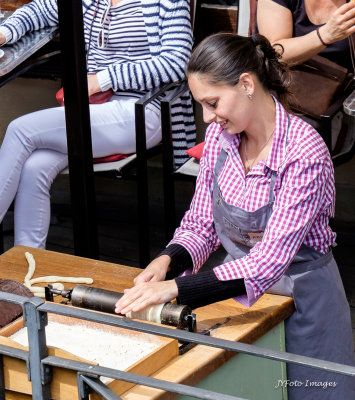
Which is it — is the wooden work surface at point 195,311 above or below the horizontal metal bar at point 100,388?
below

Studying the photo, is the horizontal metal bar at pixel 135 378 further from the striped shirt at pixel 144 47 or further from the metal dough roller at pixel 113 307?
the striped shirt at pixel 144 47

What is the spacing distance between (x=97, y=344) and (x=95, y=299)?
0.58ft

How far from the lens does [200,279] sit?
6.95ft

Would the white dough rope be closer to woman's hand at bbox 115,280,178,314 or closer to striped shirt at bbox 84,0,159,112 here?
woman's hand at bbox 115,280,178,314

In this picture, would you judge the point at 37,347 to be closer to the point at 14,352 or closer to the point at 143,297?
the point at 14,352

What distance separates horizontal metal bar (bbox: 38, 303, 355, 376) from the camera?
57.5 inches

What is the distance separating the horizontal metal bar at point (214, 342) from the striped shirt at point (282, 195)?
528mm

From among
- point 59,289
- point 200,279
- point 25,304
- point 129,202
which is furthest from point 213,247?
point 129,202

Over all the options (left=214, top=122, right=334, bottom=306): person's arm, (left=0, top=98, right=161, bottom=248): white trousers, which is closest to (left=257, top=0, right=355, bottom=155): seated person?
(left=0, top=98, right=161, bottom=248): white trousers

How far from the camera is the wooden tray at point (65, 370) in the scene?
1.75 m

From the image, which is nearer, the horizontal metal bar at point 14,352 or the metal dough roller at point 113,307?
the horizontal metal bar at point 14,352

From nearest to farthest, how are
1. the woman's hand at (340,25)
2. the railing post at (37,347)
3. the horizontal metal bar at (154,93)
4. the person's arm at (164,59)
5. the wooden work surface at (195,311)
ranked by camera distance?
1. the railing post at (37,347)
2. the wooden work surface at (195,311)
3. the woman's hand at (340,25)
4. the horizontal metal bar at (154,93)
5. the person's arm at (164,59)

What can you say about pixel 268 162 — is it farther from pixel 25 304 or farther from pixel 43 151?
pixel 43 151

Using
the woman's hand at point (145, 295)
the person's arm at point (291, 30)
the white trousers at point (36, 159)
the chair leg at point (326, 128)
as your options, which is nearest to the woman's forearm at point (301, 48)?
the person's arm at point (291, 30)
